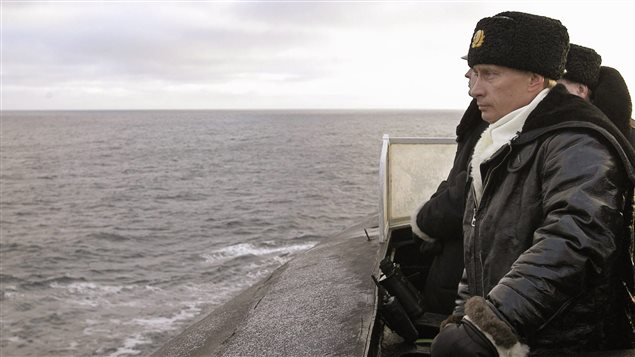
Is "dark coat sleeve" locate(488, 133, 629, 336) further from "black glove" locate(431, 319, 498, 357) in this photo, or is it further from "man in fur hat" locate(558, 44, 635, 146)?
"man in fur hat" locate(558, 44, 635, 146)

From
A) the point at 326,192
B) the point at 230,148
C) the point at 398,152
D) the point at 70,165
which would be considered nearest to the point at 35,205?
the point at 326,192

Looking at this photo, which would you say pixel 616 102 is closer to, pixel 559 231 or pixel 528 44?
pixel 528 44

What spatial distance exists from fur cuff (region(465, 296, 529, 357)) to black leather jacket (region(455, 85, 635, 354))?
0.03 metres

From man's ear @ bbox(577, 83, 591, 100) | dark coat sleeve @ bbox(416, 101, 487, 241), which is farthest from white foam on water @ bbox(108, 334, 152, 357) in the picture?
man's ear @ bbox(577, 83, 591, 100)

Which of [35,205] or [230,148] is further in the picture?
[230,148]

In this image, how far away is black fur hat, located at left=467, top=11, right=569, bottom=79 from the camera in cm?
276

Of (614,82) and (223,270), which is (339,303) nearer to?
(614,82)

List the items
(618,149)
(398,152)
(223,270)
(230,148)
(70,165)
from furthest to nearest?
(230,148), (70,165), (223,270), (398,152), (618,149)

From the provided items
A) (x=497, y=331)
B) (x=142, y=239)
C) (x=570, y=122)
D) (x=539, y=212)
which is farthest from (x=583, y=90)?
(x=142, y=239)

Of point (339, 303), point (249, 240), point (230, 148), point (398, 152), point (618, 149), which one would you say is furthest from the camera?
point (230, 148)

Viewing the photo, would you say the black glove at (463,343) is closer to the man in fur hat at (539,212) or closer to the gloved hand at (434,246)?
the man in fur hat at (539,212)

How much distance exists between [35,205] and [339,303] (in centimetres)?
3338

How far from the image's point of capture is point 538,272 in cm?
223

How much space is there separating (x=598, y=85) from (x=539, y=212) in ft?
8.95
